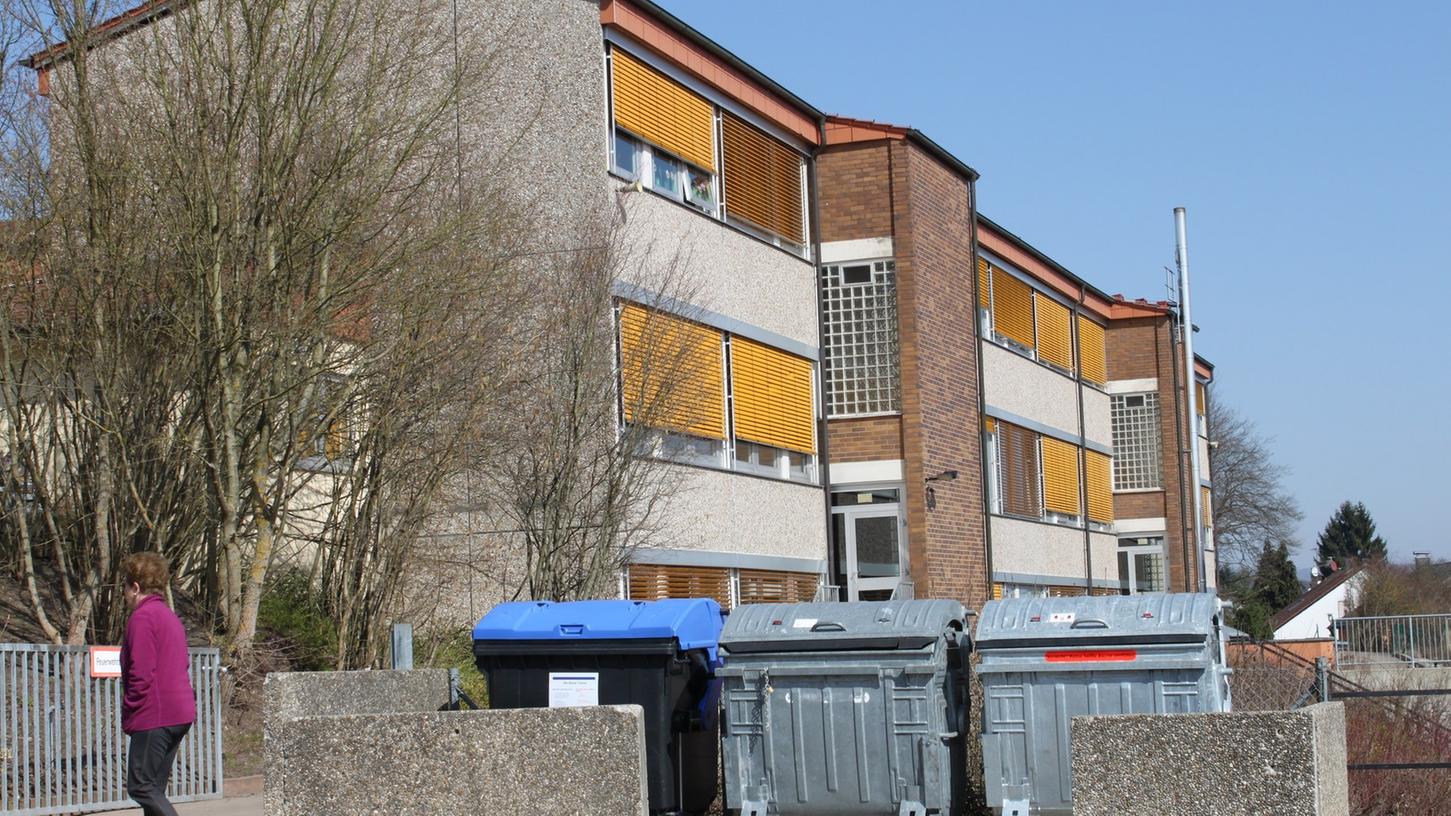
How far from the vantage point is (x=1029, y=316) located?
34031 mm

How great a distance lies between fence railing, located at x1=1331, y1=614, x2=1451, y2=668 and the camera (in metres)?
28.2

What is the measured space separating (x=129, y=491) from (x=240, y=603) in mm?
1416

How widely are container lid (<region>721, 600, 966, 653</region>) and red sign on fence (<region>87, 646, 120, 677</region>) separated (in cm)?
493

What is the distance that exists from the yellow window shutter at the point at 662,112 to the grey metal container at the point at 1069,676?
1266cm

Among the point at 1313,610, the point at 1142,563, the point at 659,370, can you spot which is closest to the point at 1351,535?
the point at 1313,610

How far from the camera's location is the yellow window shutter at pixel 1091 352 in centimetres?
3831

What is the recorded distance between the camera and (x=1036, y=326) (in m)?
34.4

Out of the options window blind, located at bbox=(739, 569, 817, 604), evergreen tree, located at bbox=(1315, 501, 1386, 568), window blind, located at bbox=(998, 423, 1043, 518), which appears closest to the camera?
window blind, located at bbox=(739, 569, 817, 604)

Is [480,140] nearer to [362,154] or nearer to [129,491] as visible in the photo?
[362,154]

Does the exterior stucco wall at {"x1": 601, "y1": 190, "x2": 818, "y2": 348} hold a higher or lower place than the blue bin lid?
higher

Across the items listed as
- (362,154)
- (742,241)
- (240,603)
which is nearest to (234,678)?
(240,603)

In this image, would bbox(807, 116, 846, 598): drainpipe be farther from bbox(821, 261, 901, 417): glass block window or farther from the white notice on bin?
the white notice on bin

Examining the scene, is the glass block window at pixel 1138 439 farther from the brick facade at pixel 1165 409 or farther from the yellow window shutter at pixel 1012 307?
the yellow window shutter at pixel 1012 307

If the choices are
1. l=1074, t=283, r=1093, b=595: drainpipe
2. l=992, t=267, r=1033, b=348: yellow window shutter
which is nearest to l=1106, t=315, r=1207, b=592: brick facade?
l=1074, t=283, r=1093, b=595: drainpipe
